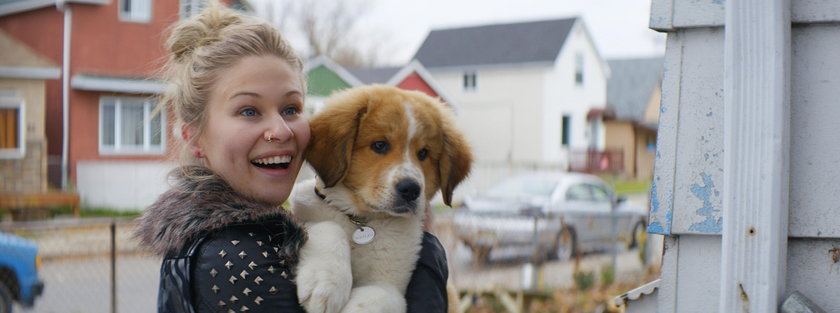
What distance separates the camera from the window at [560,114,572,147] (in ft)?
112

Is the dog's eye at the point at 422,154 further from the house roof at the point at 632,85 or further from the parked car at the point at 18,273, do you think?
the house roof at the point at 632,85

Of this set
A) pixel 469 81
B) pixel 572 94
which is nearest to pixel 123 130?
pixel 469 81

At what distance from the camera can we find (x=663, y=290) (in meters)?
2.01

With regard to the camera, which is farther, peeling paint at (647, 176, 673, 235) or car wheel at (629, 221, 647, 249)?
car wheel at (629, 221, 647, 249)

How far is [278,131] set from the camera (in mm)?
2117

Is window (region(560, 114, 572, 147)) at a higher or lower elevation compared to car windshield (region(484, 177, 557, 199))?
higher

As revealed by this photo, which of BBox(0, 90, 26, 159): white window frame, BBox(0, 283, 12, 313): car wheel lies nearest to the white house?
BBox(0, 90, 26, 159): white window frame

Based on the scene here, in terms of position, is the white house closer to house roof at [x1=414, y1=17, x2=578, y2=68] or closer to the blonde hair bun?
house roof at [x1=414, y1=17, x2=578, y2=68]

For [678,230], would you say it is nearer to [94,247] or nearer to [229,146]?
[229,146]

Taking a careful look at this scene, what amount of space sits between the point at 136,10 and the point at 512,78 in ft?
53.4

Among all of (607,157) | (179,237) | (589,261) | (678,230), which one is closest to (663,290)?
(678,230)

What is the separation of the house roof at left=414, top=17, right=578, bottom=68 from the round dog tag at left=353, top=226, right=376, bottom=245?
95.5 ft

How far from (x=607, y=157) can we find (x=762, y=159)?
118ft

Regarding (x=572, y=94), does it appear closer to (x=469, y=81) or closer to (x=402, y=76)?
(x=469, y=81)
